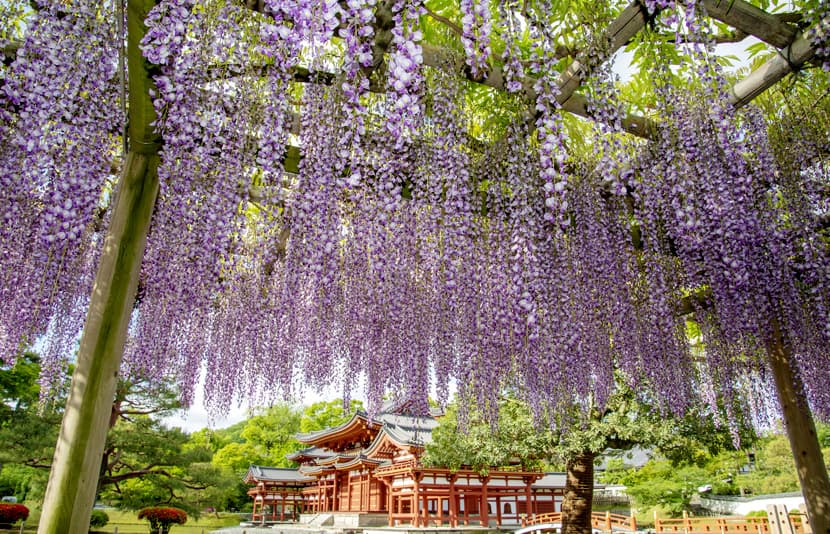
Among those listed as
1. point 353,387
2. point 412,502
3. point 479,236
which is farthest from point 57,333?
point 412,502

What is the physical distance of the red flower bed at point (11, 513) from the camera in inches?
531

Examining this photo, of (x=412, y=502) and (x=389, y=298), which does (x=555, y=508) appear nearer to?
(x=412, y=502)

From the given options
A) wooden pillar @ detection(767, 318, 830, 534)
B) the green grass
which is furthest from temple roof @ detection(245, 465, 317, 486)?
wooden pillar @ detection(767, 318, 830, 534)

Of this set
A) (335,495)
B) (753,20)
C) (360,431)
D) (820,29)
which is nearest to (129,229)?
(753,20)

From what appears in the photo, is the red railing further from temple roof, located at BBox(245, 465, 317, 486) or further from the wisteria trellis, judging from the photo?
temple roof, located at BBox(245, 465, 317, 486)

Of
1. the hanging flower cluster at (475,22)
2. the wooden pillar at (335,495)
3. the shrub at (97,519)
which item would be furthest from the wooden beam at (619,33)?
the shrub at (97,519)

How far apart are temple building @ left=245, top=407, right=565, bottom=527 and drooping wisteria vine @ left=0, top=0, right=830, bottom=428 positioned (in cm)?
600

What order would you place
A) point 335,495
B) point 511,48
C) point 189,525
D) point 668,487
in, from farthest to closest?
point 189,525 < point 668,487 < point 335,495 < point 511,48

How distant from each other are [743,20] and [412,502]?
41.3ft

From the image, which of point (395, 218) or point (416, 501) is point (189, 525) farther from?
point (395, 218)

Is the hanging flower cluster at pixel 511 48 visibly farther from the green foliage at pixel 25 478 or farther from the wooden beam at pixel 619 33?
the green foliage at pixel 25 478

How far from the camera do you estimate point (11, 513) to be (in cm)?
1356

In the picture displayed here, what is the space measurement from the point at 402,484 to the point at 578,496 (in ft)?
19.0

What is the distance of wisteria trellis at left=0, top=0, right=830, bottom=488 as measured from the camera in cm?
317
